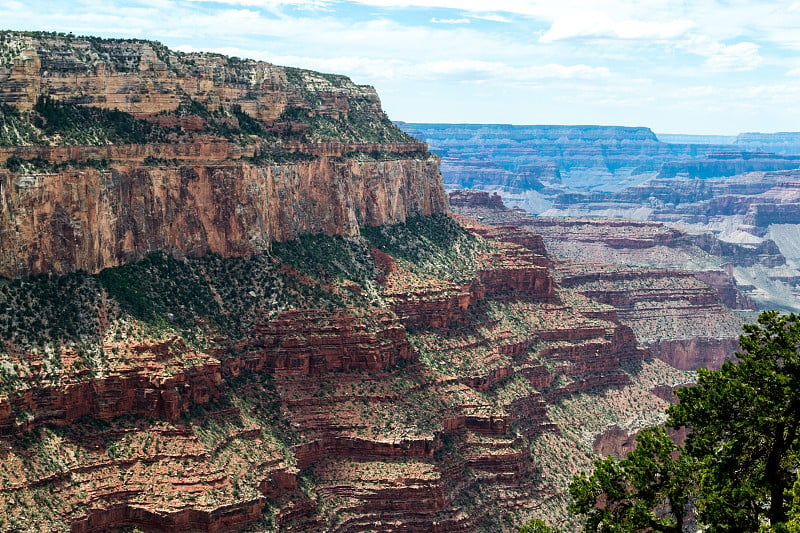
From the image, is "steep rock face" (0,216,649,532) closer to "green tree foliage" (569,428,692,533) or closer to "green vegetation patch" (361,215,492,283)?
"green vegetation patch" (361,215,492,283)

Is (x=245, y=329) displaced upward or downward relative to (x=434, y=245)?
downward

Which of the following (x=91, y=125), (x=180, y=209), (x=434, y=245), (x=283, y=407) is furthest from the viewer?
(x=434, y=245)

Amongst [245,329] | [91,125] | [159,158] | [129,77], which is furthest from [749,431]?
[129,77]

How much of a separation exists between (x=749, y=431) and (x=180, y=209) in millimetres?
60355

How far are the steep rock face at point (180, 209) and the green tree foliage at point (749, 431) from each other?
50449 mm

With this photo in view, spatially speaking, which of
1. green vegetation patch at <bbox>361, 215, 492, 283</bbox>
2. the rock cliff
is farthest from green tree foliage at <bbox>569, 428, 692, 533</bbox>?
green vegetation patch at <bbox>361, 215, 492, 283</bbox>

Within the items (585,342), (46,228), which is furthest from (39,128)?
(585,342)

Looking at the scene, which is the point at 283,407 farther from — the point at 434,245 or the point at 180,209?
the point at 434,245

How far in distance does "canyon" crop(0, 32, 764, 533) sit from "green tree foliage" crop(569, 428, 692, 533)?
37693mm

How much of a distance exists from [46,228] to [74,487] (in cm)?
1862

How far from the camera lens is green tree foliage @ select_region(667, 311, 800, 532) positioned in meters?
41.8

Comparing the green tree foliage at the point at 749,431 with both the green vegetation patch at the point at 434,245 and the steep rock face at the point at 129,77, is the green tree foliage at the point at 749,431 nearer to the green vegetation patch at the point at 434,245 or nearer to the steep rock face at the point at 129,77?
the steep rock face at the point at 129,77

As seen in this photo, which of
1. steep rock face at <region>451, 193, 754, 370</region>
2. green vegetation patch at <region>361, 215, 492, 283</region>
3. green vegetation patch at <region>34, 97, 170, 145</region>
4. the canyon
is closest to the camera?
the canyon

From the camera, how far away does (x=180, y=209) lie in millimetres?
94875
